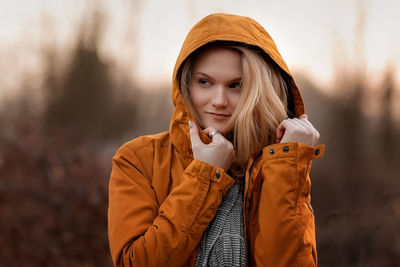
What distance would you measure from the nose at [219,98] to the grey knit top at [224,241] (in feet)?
1.54

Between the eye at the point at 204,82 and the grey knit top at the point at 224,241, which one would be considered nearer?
the grey knit top at the point at 224,241

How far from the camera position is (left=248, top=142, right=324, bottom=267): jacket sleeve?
175 centimetres

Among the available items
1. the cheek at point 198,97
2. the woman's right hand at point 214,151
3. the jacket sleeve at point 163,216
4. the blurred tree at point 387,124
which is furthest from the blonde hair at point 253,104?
the blurred tree at point 387,124

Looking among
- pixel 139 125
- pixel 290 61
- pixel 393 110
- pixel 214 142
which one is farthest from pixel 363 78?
pixel 214 142

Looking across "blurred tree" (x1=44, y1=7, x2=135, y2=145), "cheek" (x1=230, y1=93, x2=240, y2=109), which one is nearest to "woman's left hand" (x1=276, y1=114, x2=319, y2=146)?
"cheek" (x1=230, y1=93, x2=240, y2=109)

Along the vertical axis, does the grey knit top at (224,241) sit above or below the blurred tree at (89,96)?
above

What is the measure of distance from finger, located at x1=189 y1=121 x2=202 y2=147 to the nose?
14 cm

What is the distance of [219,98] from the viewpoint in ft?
6.48

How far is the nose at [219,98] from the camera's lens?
198cm

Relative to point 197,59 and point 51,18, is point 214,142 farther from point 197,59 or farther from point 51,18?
point 51,18

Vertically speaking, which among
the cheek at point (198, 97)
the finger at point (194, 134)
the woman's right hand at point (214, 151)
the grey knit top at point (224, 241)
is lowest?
the grey knit top at point (224, 241)

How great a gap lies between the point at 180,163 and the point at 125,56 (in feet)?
15.1

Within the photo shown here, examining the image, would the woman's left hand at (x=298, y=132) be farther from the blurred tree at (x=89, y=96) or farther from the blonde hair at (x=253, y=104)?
the blurred tree at (x=89, y=96)

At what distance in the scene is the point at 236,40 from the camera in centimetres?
202
